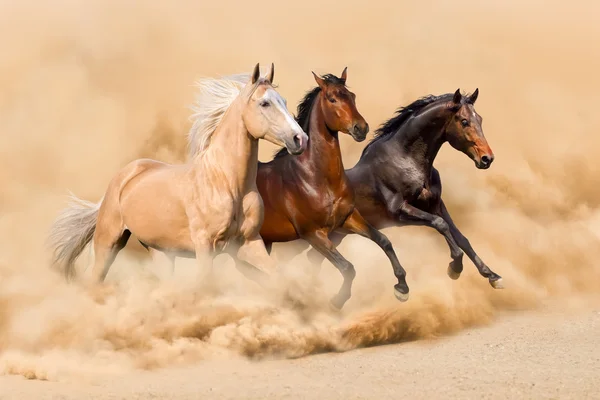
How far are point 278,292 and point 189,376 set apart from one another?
147 cm

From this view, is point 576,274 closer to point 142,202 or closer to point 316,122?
point 316,122

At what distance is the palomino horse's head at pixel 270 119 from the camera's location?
33.4ft

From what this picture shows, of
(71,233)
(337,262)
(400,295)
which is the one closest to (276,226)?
(337,262)

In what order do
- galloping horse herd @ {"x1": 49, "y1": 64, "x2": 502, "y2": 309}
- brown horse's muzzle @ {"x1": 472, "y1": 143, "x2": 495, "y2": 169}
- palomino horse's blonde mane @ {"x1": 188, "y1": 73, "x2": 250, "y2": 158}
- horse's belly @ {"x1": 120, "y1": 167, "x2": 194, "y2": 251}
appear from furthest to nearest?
brown horse's muzzle @ {"x1": 472, "y1": 143, "x2": 495, "y2": 169}
palomino horse's blonde mane @ {"x1": 188, "y1": 73, "x2": 250, "y2": 158}
horse's belly @ {"x1": 120, "y1": 167, "x2": 194, "y2": 251}
galloping horse herd @ {"x1": 49, "y1": 64, "x2": 502, "y2": 309}

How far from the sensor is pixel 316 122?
11.7m

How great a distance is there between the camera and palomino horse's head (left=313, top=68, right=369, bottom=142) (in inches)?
447

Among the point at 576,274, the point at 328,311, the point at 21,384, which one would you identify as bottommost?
the point at 21,384

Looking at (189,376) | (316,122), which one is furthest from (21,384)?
(316,122)

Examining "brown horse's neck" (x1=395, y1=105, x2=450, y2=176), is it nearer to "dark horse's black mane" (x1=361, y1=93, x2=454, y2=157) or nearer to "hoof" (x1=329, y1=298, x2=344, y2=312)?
"dark horse's black mane" (x1=361, y1=93, x2=454, y2=157)

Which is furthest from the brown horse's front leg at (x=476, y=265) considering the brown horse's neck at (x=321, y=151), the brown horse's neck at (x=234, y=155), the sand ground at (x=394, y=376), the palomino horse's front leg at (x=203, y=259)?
the palomino horse's front leg at (x=203, y=259)

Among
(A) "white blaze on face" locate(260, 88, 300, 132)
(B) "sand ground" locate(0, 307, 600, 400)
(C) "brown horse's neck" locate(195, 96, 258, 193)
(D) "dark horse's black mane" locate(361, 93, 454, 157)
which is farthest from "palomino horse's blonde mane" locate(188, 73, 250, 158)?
(D) "dark horse's black mane" locate(361, 93, 454, 157)

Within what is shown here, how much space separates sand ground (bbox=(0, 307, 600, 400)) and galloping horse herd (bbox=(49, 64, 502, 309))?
0.97 meters

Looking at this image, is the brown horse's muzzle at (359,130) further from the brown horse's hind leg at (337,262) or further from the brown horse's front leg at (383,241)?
the brown horse's hind leg at (337,262)

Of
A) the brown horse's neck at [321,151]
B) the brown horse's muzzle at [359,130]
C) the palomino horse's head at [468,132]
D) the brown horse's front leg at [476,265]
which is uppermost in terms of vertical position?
the palomino horse's head at [468,132]
